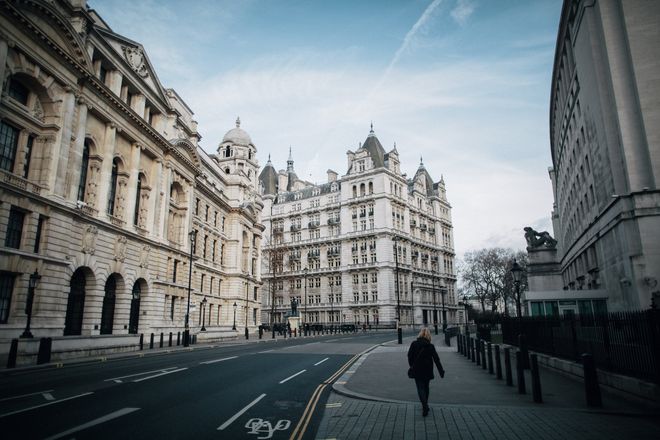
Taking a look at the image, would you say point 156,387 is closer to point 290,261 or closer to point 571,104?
point 571,104

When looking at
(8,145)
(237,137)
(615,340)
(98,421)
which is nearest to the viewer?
(98,421)

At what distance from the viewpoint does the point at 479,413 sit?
8.01 meters

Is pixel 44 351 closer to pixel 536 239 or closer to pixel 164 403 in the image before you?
pixel 164 403

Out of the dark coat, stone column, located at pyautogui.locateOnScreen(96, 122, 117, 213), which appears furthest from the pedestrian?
stone column, located at pyautogui.locateOnScreen(96, 122, 117, 213)

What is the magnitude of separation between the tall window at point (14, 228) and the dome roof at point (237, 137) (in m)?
44.3

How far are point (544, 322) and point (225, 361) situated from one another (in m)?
13.5

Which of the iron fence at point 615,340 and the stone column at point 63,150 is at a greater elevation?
the stone column at point 63,150

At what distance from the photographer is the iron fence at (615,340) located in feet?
27.4

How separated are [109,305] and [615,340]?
31.2 meters

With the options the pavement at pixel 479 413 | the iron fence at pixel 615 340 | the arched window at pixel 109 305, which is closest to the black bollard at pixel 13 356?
the pavement at pixel 479 413

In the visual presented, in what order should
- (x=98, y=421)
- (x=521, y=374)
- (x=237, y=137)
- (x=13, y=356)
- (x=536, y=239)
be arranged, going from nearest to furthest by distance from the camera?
(x=98, y=421), (x=521, y=374), (x=13, y=356), (x=536, y=239), (x=237, y=137)

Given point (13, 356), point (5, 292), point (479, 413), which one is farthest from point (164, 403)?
point (5, 292)

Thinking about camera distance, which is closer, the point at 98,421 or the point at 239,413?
the point at 98,421

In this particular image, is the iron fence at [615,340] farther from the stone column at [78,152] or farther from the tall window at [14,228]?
the stone column at [78,152]
